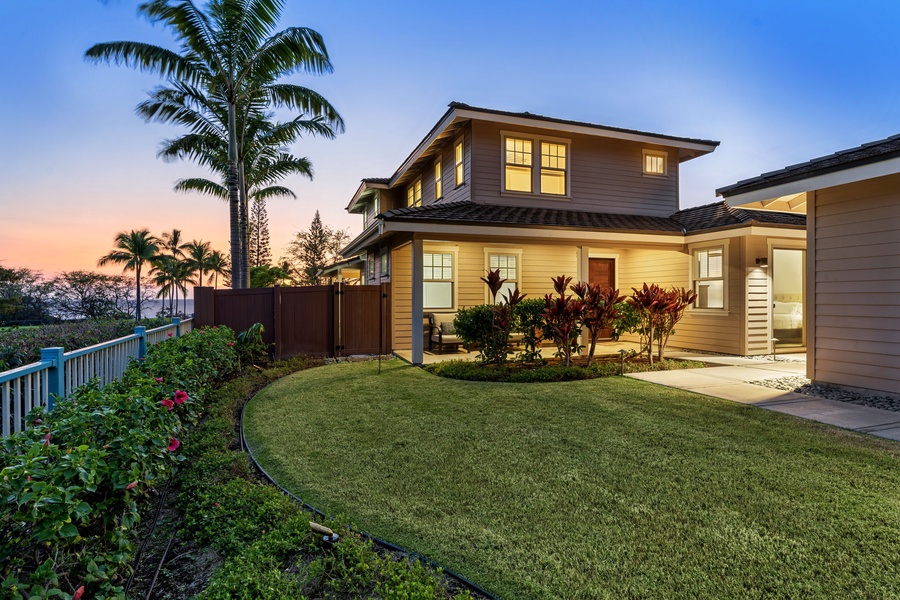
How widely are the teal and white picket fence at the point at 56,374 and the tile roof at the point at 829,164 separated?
8.39 meters

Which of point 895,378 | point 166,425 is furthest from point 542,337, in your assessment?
point 166,425

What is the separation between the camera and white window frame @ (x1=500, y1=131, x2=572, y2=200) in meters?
11.0

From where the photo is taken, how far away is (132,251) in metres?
29.8

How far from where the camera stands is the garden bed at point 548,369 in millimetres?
7659

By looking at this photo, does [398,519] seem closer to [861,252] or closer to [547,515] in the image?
[547,515]

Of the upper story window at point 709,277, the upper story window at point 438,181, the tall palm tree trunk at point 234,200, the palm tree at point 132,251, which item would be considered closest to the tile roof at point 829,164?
the upper story window at point 709,277

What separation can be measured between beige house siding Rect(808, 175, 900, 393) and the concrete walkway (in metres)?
0.88

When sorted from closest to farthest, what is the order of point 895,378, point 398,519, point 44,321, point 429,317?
point 398,519 < point 895,378 < point 429,317 < point 44,321

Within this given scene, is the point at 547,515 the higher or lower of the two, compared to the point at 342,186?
lower

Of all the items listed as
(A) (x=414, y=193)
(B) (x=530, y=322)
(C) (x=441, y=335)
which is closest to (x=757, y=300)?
(B) (x=530, y=322)

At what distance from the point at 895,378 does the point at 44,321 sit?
21228 mm

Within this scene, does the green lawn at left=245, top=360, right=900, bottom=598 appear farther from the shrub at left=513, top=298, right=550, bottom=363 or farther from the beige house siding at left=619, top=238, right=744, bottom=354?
the beige house siding at left=619, top=238, right=744, bottom=354

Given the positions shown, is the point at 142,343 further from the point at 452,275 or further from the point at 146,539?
the point at 452,275

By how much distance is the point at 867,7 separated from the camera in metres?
15.3
